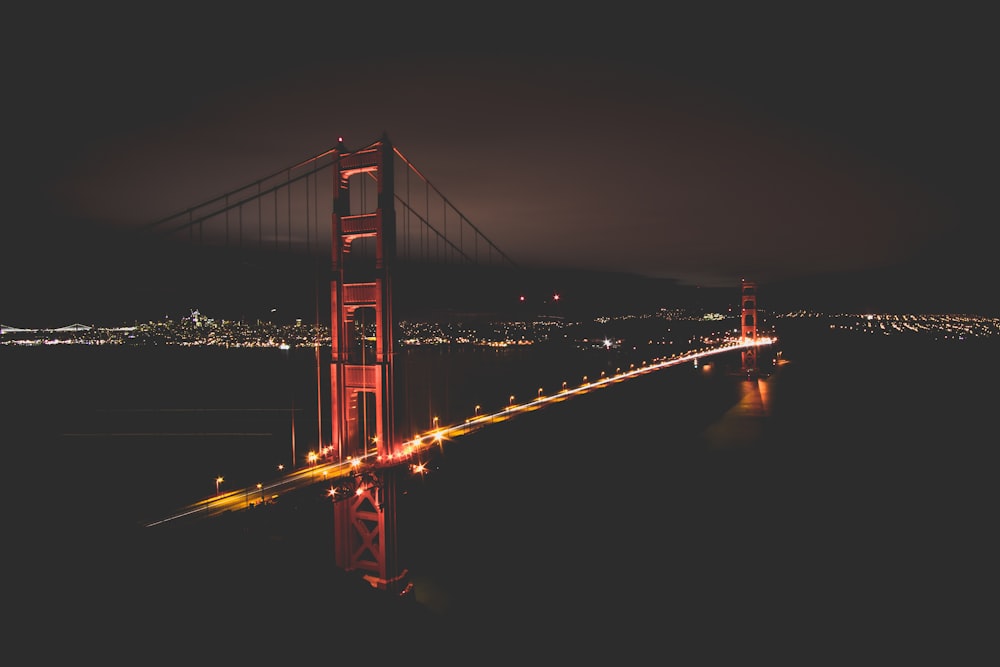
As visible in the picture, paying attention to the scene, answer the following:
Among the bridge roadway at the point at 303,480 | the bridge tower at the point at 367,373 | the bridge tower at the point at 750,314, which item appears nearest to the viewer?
the bridge roadway at the point at 303,480

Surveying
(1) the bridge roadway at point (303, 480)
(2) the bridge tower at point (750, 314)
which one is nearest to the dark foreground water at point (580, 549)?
(1) the bridge roadway at point (303, 480)

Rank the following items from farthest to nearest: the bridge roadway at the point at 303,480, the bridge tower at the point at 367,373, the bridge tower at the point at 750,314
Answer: the bridge tower at the point at 750,314
the bridge tower at the point at 367,373
the bridge roadway at the point at 303,480

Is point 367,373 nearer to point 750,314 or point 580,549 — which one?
point 580,549

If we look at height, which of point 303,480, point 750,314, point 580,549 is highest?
point 750,314

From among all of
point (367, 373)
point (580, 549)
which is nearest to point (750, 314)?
point (580, 549)

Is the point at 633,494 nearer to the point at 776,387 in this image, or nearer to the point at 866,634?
the point at 866,634

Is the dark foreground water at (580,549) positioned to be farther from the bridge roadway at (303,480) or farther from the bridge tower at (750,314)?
the bridge tower at (750,314)

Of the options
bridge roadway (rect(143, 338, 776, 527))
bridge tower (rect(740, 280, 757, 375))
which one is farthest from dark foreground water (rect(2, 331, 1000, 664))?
bridge tower (rect(740, 280, 757, 375))
